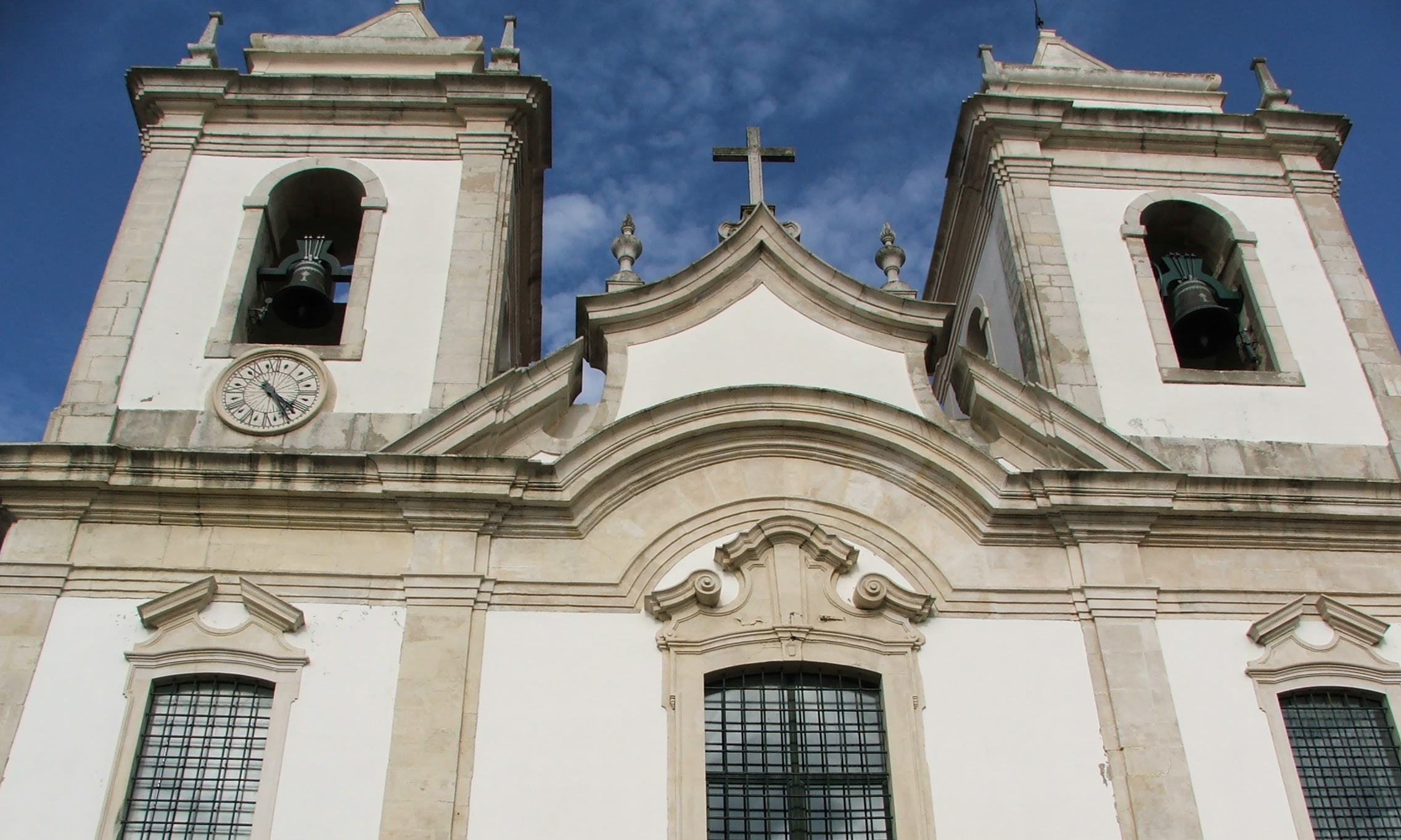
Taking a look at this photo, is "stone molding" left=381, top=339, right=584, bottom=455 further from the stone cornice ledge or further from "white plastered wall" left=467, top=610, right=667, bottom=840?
"white plastered wall" left=467, top=610, right=667, bottom=840

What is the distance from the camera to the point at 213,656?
9680mm

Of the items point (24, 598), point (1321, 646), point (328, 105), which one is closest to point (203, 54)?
point (328, 105)

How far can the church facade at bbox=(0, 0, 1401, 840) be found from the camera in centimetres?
940

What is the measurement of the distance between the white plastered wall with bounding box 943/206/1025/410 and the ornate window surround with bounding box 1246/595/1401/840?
130 inches

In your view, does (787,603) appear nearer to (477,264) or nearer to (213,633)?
(213,633)

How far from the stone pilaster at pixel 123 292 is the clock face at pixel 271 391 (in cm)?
86

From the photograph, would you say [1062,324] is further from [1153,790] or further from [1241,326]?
[1153,790]

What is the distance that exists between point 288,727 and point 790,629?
3.33 meters

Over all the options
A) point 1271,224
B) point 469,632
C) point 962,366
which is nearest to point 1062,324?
point 962,366

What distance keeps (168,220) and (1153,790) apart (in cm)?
913

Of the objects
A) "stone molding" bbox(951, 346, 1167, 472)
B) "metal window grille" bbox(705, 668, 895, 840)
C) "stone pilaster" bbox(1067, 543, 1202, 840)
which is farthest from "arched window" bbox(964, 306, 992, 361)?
"metal window grille" bbox(705, 668, 895, 840)

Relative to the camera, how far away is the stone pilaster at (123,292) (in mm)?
11102

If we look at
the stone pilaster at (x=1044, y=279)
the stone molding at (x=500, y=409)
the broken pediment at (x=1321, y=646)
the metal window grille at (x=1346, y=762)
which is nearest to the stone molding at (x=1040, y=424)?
the stone pilaster at (x=1044, y=279)

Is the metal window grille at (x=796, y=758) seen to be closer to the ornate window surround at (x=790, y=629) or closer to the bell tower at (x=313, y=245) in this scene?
the ornate window surround at (x=790, y=629)
